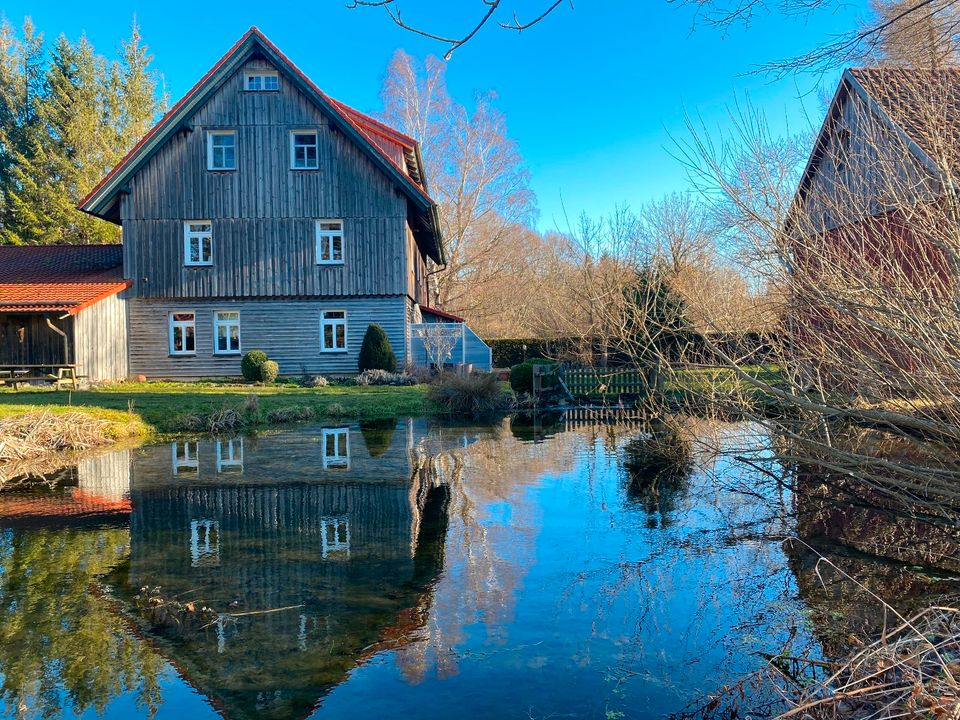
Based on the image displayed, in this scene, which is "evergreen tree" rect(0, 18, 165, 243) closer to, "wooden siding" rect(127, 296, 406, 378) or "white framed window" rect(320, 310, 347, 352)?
"wooden siding" rect(127, 296, 406, 378)

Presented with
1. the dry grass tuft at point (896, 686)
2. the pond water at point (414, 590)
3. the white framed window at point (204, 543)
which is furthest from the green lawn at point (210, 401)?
the dry grass tuft at point (896, 686)

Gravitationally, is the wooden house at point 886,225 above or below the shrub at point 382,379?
above

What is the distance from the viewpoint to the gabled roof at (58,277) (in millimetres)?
20250

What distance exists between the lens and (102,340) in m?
22.0

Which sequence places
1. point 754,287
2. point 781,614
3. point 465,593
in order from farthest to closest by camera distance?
point 754,287 < point 465,593 < point 781,614

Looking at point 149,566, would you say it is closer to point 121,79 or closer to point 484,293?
point 484,293

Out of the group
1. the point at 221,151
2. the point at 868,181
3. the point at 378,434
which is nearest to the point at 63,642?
the point at 868,181

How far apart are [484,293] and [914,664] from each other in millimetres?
40220

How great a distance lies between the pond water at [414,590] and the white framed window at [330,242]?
14561mm

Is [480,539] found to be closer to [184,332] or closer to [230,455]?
[230,455]

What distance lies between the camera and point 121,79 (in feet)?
135

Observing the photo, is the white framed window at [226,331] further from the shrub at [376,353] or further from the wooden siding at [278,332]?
the shrub at [376,353]

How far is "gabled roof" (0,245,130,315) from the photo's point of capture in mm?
20250

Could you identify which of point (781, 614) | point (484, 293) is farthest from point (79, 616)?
point (484, 293)
